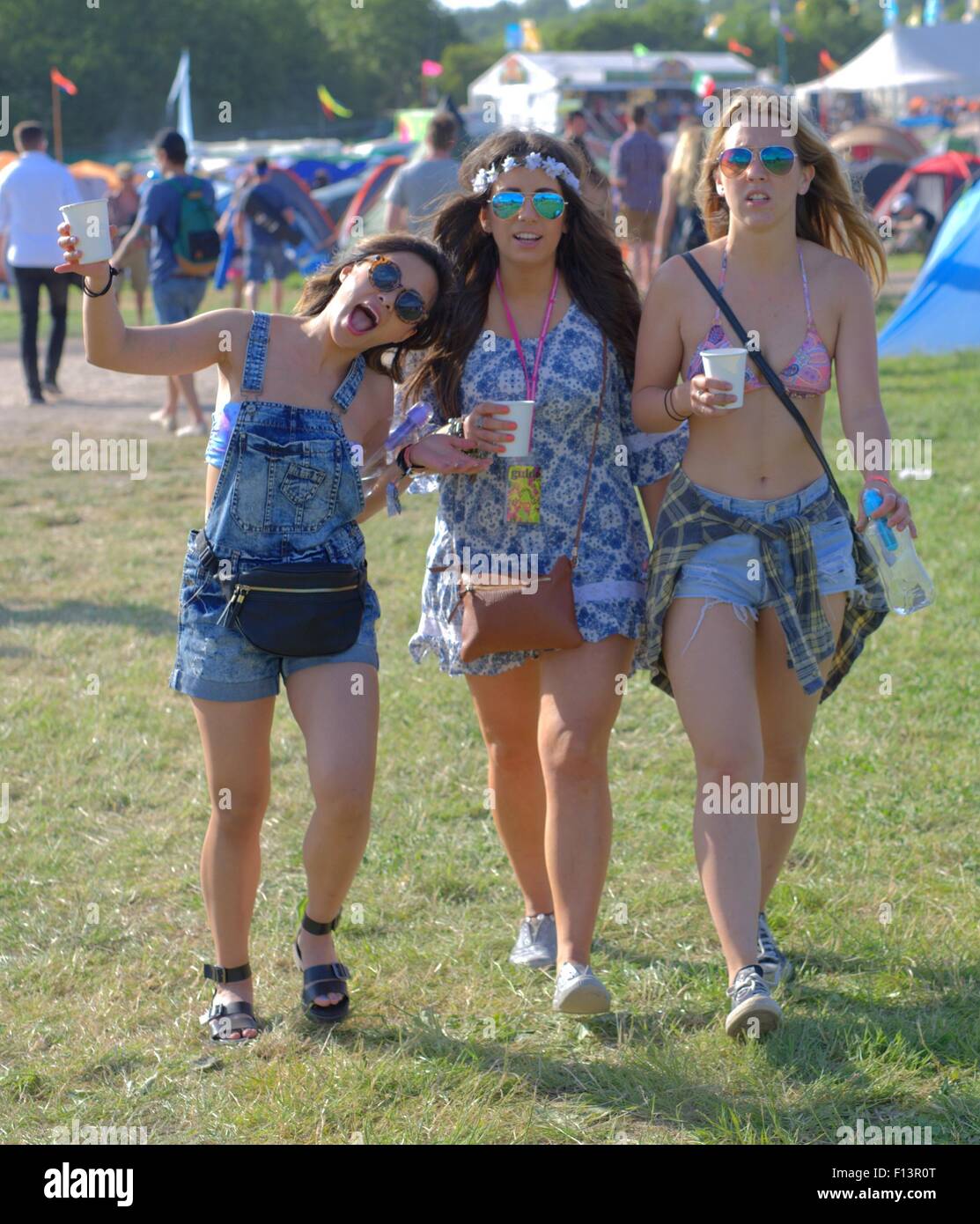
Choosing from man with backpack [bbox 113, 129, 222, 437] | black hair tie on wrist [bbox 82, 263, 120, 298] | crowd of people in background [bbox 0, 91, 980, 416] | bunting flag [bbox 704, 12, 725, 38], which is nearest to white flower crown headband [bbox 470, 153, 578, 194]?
crowd of people in background [bbox 0, 91, 980, 416]

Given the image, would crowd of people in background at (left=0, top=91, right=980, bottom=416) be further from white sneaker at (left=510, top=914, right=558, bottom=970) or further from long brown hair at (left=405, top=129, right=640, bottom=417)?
white sneaker at (left=510, top=914, right=558, bottom=970)

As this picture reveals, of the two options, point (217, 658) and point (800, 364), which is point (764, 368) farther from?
point (217, 658)

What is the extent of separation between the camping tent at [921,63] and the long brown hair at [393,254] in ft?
117

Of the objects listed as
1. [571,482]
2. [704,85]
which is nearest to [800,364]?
[571,482]

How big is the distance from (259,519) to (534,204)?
95cm

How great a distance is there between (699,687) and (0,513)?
674 cm

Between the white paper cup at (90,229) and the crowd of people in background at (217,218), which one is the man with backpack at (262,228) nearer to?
the crowd of people in background at (217,218)

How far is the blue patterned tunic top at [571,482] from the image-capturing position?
3.40 meters

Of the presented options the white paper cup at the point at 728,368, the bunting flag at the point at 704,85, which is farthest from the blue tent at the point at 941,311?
the white paper cup at the point at 728,368

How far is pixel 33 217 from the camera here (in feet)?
38.4

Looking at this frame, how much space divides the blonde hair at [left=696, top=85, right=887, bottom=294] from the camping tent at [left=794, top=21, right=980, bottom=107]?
35187 mm

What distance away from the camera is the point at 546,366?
340 centimetres

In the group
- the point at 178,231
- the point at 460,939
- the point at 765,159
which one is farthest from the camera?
the point at 178,231

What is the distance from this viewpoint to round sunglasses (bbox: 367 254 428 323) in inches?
125
